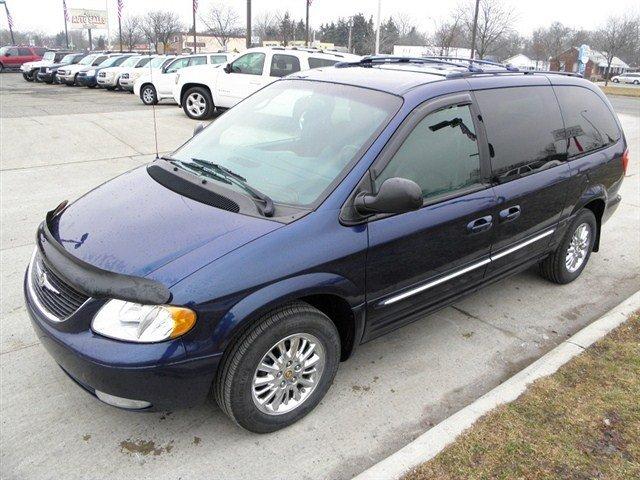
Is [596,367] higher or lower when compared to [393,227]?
lower

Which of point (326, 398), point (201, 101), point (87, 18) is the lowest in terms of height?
point (326, 398)

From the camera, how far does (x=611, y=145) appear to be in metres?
4.78

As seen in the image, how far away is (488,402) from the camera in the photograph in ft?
10.1

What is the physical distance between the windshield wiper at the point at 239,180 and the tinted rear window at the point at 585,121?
2687 millimetres

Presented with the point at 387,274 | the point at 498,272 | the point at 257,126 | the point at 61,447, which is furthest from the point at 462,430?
the point at 257,126

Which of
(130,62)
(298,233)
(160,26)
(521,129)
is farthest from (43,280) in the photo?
(160,26)

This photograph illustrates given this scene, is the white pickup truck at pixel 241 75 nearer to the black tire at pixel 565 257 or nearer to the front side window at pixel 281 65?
the front side window at pixel 281 65

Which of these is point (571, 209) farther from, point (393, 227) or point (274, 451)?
point (274, 451)

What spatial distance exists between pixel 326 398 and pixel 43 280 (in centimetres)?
170

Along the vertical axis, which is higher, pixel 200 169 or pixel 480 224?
pixel 200 169

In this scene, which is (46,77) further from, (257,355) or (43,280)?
(257,355)

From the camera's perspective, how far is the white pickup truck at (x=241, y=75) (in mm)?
12281

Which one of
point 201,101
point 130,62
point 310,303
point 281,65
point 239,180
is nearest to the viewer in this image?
point 310,303

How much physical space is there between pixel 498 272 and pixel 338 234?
1.65 m
